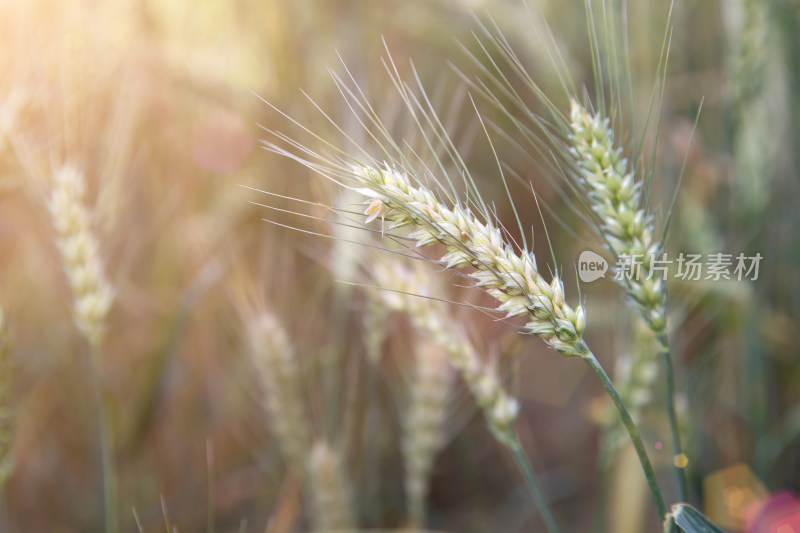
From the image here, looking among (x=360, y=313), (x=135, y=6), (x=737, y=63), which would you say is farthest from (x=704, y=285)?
(x=135, y=6)

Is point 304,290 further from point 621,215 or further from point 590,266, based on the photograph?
point 621,215

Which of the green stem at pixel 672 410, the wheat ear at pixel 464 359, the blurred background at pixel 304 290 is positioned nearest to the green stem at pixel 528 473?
the wheat ear at pixel 464 359

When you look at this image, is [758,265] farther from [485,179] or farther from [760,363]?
[485,179]

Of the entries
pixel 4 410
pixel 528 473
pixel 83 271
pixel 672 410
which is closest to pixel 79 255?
pixel 83 271

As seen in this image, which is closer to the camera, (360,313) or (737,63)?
(737,63)

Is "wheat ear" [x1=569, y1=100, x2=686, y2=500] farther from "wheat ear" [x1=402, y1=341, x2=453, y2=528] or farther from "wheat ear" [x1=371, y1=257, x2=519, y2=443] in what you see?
"wheat ear" [x1=402, y1=341, x2=453, y2=528]

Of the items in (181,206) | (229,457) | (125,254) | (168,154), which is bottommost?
(229,457)
